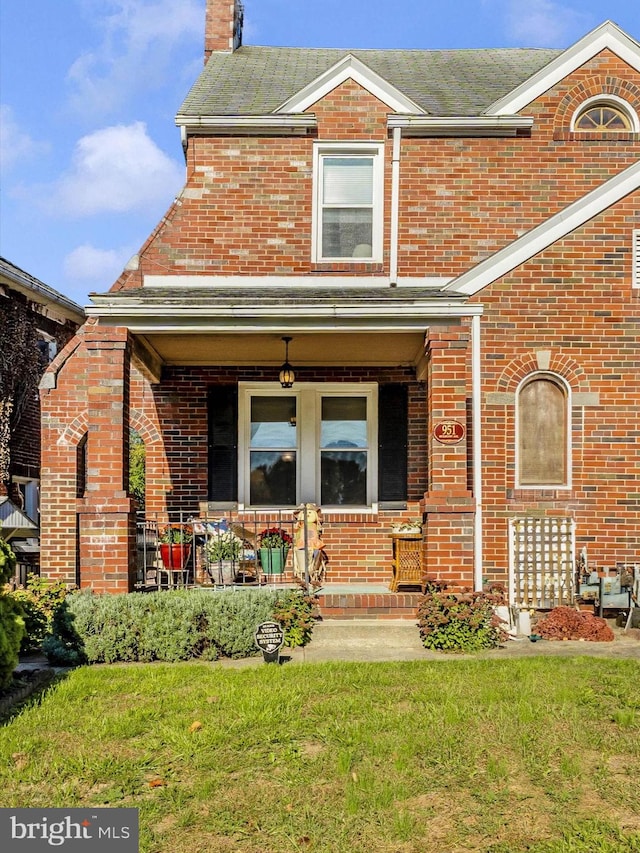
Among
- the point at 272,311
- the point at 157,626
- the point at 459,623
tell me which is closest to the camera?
the point at 157,626

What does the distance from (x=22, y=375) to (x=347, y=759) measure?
464 inches

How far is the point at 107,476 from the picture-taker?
9.41 meters

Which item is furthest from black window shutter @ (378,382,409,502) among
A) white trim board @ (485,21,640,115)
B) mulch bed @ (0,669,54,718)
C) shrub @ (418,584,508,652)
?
mulch bed @ (0,669,54,718)

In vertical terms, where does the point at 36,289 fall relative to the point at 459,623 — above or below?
above

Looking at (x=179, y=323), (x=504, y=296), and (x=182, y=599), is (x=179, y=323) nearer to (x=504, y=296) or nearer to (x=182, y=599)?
(x=182, y=599)

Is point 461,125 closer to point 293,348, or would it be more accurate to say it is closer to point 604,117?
point 604,117

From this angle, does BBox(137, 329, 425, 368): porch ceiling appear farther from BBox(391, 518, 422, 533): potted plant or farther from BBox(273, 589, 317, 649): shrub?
BBox(273, 589, 317, 649): shrub

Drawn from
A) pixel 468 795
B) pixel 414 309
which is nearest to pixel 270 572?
pixel 414 309

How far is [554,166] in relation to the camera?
11.8 m

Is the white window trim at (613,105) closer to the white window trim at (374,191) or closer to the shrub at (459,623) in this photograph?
the white window trim at (374,191)

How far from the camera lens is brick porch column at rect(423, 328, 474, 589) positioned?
930 centimetres

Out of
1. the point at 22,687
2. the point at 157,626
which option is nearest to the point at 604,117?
the point at 157,626

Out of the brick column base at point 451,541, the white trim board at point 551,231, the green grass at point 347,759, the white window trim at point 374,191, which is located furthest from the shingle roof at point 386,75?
the green grass at point 347,759

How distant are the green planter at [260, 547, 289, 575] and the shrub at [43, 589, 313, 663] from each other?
2.33 meters
